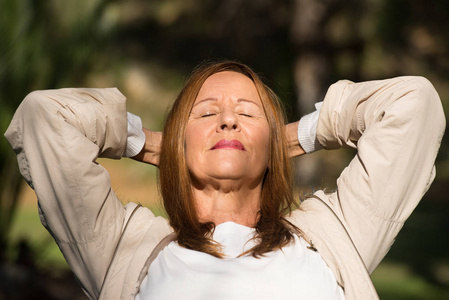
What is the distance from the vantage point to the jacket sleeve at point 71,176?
2023 mm

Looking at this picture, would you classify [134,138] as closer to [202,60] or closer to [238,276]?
[238,276]

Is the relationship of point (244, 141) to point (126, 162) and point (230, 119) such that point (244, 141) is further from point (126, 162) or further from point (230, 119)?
point (126, 162)

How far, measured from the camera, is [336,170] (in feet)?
27.2

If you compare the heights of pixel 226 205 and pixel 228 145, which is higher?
pixel 228 145

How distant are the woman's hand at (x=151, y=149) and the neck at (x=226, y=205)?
0.22 meters

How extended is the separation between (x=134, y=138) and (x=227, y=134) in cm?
36

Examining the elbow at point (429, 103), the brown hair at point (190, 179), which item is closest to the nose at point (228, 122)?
the brown hair at point (190, 179)

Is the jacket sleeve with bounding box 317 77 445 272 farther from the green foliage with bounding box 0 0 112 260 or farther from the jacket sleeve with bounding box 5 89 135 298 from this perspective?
the green foliage with bounding box 0 0 112 260


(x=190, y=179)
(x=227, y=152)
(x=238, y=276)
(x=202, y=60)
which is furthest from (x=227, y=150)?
(x=202, y=60)

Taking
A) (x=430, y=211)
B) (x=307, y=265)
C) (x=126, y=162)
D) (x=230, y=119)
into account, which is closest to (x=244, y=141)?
(x=230, y=119)

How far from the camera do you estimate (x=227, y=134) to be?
89.1 inches

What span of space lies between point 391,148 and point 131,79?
7.46m

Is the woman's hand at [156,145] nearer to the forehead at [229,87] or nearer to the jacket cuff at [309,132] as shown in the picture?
the jacket cuff at [309,132]

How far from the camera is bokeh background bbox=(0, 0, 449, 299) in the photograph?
401cm
